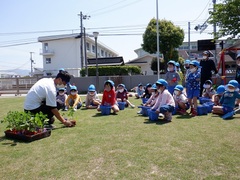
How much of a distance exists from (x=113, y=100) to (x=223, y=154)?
195 inches

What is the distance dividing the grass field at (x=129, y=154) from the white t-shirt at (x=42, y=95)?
2.44 feet

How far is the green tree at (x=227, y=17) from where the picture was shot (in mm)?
11758

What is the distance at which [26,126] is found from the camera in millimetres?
4430

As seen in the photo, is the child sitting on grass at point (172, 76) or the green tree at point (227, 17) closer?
the child sitting on grass at point (172, 76)

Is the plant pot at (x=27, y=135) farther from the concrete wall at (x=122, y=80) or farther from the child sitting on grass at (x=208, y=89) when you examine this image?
the concrete wall at (x=122, y=80)

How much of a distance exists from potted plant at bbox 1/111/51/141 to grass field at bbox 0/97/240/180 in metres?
0.17

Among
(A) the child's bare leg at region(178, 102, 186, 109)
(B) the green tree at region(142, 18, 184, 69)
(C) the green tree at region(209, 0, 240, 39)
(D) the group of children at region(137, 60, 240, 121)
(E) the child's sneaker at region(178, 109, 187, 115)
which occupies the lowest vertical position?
(E) the child's sneaker at region(178, 109, 187, 115)

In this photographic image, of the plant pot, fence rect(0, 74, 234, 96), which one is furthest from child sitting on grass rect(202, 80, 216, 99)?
fence rect(0, 74, 234, 96)

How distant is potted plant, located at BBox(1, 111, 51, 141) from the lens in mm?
4375

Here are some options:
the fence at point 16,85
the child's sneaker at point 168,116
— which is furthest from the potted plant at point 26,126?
the fence at point 16,85

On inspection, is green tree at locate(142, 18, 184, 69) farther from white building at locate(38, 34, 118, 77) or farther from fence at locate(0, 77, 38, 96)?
white building at locate(38, 34, 118, 77)

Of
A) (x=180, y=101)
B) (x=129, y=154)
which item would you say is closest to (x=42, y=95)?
(x=129, y=154)

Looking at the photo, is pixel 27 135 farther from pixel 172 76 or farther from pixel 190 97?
pixel 172 76

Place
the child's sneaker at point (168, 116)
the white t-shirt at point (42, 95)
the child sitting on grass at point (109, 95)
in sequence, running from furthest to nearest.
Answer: the child sitting on grass at point (109, 95), the child's sneaker at point (168, 116), the white t-shirt at point (42, 95)
